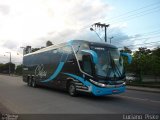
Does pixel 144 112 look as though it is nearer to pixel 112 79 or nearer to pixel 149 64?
pixel 112 79

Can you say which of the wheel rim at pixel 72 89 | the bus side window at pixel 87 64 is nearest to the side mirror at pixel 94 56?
the bus side window at pixel 87 64

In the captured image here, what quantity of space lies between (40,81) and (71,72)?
7.55 meters

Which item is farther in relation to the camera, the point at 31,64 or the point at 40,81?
the point at 31,64

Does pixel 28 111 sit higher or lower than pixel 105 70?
lower

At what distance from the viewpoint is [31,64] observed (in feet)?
90.9

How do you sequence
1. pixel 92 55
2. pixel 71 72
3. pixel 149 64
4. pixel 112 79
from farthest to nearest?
pixel 149 64, pixel 71 72, pixel 112 79, pixel 92 55

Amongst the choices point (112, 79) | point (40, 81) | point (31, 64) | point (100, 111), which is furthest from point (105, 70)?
point (31, 64)

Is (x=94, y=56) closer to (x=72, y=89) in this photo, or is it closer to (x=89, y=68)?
(x=89, y=68)

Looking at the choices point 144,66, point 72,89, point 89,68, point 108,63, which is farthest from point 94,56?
point 144,66

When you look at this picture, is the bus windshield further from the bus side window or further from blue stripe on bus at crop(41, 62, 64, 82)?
blue stripe on bus at crop(41, 62, 64, 82)

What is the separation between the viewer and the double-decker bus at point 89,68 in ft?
49.9

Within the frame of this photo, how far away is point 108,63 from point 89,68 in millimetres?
1150

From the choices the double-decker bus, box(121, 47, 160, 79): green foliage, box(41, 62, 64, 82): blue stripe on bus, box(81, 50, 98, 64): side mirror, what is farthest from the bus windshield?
box(121, 47, 160, 79): green foliage

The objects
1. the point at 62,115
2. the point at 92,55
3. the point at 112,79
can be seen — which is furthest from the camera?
the point at 112,79
